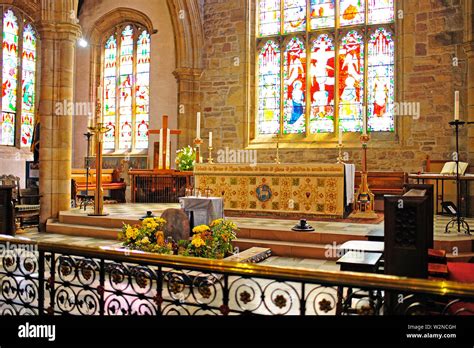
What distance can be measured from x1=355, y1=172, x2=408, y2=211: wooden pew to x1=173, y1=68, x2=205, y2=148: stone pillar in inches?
196

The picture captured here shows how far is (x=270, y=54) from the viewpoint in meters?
11.9

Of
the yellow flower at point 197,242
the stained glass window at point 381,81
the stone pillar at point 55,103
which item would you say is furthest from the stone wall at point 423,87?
the yellow flower at point 197,242

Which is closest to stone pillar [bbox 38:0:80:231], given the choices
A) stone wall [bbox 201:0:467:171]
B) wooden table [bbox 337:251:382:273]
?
stone wall [bbox 201:0:467:171]

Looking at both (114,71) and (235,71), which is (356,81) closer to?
(235,71)

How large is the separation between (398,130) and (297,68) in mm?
3092

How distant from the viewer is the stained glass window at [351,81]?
1084 centimetres

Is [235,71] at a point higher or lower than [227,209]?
higher

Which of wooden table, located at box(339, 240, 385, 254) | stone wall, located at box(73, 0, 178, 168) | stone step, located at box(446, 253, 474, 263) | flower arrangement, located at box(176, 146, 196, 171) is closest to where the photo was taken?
wooden table, located at box(339, 240, 385, 254)

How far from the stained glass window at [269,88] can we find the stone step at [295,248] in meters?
5.80

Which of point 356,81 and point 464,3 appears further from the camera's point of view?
point 356,81

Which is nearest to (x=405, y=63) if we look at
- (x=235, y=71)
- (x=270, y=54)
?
(x=270, y=54)

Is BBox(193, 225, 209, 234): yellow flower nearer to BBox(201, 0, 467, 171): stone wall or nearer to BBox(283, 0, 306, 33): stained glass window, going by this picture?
BBox(201, 0, 467, 171): stone wall

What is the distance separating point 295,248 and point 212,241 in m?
1.37

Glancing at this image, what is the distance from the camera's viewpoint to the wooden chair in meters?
8.41
